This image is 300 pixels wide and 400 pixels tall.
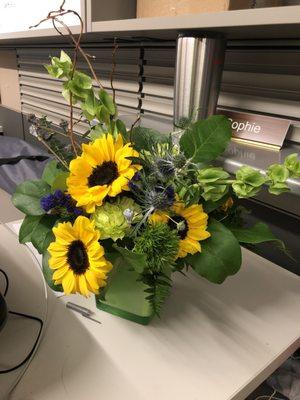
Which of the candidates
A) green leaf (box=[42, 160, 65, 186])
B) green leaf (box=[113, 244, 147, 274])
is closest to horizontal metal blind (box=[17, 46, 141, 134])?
green leaf (box=[42, 160, 65, 186])

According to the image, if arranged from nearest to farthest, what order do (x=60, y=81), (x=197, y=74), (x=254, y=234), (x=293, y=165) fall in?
(x=293, y=165), (x=254, y=234), (x=197, y=74), (x=60, y=81)

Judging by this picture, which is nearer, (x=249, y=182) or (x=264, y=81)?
(x=249, y=182)

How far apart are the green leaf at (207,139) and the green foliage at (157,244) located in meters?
0.13

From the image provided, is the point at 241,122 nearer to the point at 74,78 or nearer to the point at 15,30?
the point at 74,78

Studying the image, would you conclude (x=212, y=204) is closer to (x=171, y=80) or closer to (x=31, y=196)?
(x=31, y=196)

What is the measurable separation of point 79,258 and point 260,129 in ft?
2.10

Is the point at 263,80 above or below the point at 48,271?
above

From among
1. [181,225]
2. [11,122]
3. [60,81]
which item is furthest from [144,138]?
[11,122]

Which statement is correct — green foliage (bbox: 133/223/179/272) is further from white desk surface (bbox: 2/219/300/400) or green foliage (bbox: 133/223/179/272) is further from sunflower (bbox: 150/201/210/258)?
white desk surface (bbox: 2/219/300/400)

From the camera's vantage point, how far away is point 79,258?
0.49 m

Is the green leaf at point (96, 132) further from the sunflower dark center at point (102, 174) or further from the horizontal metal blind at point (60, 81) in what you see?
the horizontal metal blind at point (60, 81)

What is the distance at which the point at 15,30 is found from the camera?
4.63 feet

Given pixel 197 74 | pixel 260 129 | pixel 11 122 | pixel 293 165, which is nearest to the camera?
pixel 293 165

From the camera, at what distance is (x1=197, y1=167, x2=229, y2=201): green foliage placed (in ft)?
1.55
